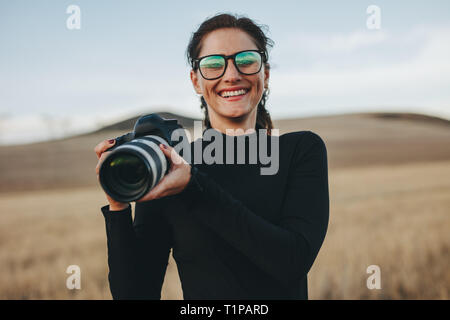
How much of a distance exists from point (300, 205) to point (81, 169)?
22.6 m

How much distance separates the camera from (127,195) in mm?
1354

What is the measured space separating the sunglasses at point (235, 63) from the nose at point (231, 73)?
0.01m

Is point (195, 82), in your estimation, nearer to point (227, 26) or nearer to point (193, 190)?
point (227, 26)

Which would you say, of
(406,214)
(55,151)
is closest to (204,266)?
(406,214)

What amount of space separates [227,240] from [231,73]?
672mm

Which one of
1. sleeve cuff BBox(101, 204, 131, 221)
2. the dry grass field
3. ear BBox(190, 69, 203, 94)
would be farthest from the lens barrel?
the dry grass field

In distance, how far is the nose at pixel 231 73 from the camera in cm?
171

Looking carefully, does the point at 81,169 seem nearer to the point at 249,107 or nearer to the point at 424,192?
the point at 424,192

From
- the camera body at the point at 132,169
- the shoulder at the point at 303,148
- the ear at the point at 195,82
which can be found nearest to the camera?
the camera body at the point at 132,169

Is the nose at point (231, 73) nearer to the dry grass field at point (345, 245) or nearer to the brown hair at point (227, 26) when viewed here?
the brown hair at point (227, 26)

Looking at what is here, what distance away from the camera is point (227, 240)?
4.81ft

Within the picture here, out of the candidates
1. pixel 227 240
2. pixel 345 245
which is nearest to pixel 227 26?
pixel 227 240

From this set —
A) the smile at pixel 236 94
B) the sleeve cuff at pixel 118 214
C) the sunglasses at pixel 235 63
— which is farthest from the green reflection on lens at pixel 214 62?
the sleeve cuff at pixel 118 214

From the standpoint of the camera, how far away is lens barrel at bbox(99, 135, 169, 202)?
1.31 m
